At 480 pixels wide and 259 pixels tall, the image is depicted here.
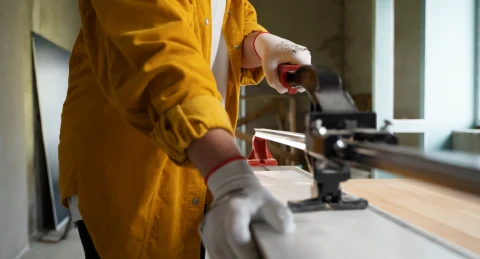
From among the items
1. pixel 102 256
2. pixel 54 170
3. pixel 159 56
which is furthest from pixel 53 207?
pixel 159 56

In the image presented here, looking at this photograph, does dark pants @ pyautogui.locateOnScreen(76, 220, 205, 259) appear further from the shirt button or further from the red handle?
the red handle

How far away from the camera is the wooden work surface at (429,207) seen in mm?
927

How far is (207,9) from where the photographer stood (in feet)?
3.00

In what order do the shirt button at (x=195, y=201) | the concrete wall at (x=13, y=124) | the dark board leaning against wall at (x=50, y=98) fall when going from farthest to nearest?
the dark board leaning against wall at (x=50, y=98) < the concrete wall at (x=13, y=124) < the shirt button at (x=195, y=201)

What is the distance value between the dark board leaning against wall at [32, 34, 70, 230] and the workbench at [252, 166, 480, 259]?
94.9 inches

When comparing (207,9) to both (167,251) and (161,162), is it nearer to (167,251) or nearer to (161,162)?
(161,162)

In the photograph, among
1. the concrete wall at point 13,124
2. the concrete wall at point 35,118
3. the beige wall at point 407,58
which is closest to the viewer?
the concrete wall at point 13,124

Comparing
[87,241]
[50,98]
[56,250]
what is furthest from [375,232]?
[50,98]

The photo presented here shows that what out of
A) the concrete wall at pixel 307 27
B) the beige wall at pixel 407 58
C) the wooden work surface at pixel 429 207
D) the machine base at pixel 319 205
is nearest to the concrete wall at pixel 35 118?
the wooden work surface at pixel 429 207

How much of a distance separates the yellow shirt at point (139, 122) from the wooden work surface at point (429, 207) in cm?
45

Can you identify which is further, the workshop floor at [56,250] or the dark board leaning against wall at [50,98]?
the dark board leaning against wall at [50,98]

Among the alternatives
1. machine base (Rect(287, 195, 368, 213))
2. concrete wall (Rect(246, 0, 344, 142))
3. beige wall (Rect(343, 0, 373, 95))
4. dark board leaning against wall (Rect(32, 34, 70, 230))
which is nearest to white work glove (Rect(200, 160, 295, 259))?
machine base (Rect(287, 195, 368, 213))

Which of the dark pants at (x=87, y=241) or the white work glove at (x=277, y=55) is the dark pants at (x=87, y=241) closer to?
the dark pants at (x=87, y=241)

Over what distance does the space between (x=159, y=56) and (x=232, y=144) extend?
6.9 inches
